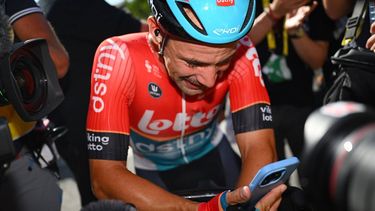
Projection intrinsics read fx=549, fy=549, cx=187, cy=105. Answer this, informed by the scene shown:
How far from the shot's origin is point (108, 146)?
233cm

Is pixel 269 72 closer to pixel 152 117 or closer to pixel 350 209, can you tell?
pixel 152 117

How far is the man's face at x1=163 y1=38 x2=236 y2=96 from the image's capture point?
2.25 meters

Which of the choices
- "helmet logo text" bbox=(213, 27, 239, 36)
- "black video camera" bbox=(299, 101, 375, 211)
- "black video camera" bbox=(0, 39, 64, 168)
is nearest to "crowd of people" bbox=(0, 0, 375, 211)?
"helmet logo text" bbox=(213, 27, 239, 36)

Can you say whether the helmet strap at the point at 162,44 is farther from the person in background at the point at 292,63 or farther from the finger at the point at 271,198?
the person in background at the point at 292,63

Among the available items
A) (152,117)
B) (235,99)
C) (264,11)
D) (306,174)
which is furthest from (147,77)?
(306,174)

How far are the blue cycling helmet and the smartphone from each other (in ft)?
1.81

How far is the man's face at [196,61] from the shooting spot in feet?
7.38

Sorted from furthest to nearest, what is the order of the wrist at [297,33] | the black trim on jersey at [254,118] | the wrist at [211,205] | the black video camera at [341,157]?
the wrist at [297,33] < the black trim on jersey at [254,118] < the wrist at [211,205] < the black video camera at [341,157]

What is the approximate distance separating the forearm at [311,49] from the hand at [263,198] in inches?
69.3

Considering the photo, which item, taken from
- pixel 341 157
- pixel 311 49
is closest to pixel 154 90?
pixel 311 49

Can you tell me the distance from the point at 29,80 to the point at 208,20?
0.77 meters

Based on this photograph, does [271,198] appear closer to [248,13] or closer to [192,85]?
[192,85]

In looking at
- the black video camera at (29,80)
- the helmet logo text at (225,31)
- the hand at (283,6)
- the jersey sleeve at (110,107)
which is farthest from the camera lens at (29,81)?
the hand at (283,6)

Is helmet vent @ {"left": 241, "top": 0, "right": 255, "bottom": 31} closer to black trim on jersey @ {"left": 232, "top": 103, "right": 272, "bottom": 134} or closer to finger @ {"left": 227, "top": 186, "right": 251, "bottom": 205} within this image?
black trim on jersey @ {"left": 232, "top": 103, "right": 272, "bottom": 134}
